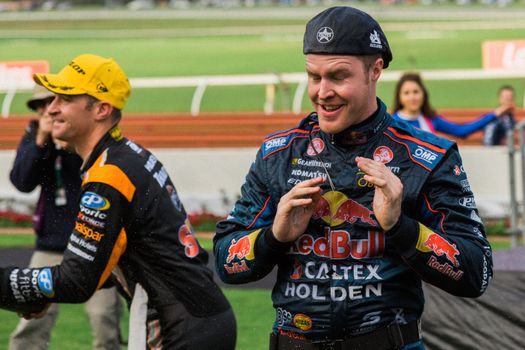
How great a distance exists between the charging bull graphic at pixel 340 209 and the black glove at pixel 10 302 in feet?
5.17

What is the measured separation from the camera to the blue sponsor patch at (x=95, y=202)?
176 inches

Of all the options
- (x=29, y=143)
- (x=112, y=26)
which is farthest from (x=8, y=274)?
(x=112, y=26)

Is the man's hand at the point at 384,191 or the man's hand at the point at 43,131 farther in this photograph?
the man's hand at the point at 43,131

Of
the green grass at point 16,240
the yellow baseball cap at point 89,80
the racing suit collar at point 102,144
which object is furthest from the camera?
the green grass at point 16,240

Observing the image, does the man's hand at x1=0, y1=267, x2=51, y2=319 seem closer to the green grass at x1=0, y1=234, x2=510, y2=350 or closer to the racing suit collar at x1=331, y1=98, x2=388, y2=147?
the racing suit collar at x1=331, y1=98, x2=388, y2=147

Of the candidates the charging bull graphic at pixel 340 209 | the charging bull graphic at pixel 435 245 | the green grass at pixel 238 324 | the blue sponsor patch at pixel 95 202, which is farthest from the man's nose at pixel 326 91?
the green grass at pixel 238 324

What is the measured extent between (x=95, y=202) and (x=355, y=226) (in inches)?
54.8

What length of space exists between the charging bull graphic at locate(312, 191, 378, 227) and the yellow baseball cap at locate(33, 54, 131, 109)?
70.5 inches

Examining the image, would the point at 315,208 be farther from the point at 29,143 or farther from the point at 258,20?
the point at 258,20

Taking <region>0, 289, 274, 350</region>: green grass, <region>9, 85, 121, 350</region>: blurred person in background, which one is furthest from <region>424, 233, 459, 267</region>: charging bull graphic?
<region>0, 289, 274, 350</region>: green grass

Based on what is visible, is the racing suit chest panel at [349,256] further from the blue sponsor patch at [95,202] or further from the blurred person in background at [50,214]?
the blurred person in background at [50,214]

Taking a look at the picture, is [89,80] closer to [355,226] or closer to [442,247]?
[355,226]

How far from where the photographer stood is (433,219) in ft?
11.4

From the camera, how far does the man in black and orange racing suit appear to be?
450cm
